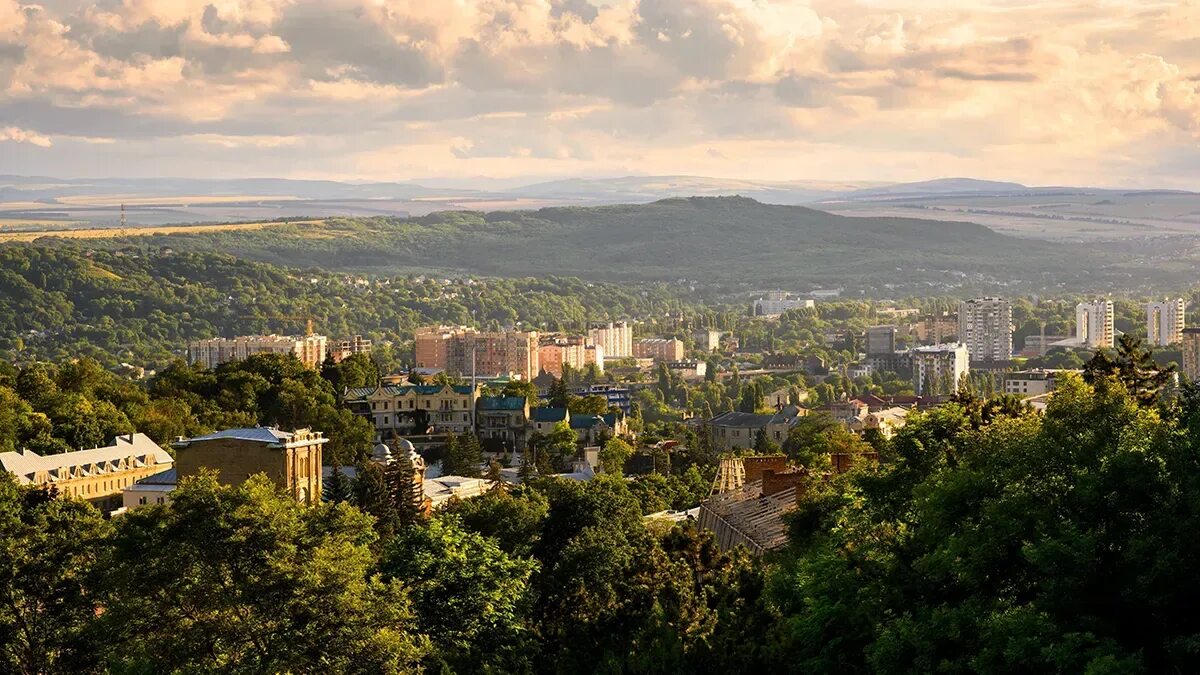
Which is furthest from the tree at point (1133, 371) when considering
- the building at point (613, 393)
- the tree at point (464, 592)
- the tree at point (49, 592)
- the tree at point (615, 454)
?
the building at point (613, 393)

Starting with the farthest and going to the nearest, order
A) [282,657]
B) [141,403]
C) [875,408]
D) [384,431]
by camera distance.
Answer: [875,408], [384,431], [141,403], [282,657]

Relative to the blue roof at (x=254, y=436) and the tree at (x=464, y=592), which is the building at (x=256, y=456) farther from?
the tree at (x=464, y=592)

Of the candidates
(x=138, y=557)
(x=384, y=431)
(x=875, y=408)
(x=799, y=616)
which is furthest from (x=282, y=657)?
(x=875, y=408)

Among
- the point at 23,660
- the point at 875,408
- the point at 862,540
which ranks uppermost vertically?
the point at 862,540

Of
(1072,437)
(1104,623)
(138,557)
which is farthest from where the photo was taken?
(138,557)

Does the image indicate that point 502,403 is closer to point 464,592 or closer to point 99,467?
point 99,467

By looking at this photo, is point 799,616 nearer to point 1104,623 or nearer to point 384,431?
point 1104,623

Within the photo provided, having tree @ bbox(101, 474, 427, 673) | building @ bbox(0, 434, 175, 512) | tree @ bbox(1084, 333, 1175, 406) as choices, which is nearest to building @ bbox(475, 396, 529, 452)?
building @ bbox(0, 434, 175, 512)
